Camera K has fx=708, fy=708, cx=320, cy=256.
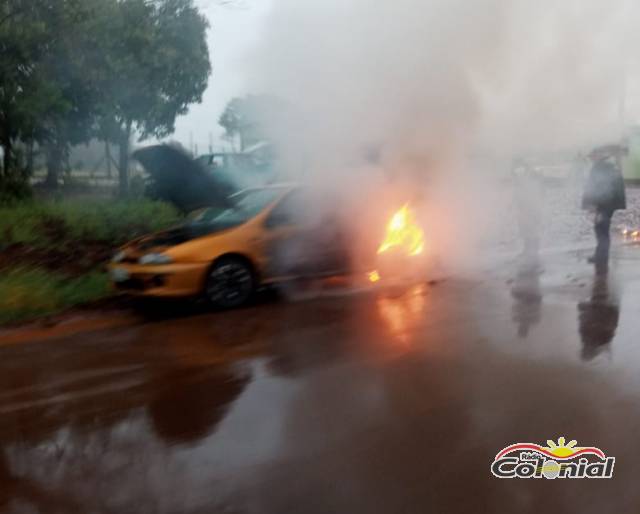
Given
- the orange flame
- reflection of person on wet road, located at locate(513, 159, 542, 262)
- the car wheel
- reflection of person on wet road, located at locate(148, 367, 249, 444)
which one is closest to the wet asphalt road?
reflection of person on wet road, located at locate(148, 367, 249, 444)

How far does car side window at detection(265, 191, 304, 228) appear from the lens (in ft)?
26.1

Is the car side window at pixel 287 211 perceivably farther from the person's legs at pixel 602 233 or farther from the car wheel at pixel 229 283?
the person's legs at pixel 602 233

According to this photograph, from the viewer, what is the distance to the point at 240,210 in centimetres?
813

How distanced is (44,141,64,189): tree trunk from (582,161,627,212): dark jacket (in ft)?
41.5

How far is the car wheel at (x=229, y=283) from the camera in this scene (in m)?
7.45

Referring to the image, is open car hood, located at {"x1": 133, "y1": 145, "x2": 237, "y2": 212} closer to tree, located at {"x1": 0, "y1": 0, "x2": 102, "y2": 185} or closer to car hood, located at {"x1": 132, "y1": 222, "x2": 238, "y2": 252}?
tree, located at {"x1": 0, "y1": 0, "x2": 102, "y2": 185}

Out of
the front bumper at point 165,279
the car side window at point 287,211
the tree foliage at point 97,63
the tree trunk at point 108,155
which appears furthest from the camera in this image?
the tree trunk at point 108,155

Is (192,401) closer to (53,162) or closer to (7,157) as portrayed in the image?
(7,157)

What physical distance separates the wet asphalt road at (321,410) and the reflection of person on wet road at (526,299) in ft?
0.19

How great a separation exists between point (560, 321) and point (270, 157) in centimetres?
442

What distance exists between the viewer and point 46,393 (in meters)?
4.91

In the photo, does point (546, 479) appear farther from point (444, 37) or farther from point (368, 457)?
point (444, 37)

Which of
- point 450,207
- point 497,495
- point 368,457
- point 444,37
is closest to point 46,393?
point 368,457

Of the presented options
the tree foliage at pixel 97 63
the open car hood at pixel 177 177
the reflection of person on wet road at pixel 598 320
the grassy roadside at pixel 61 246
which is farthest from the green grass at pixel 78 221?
the reflection of person on wet road at pixel 598 320
